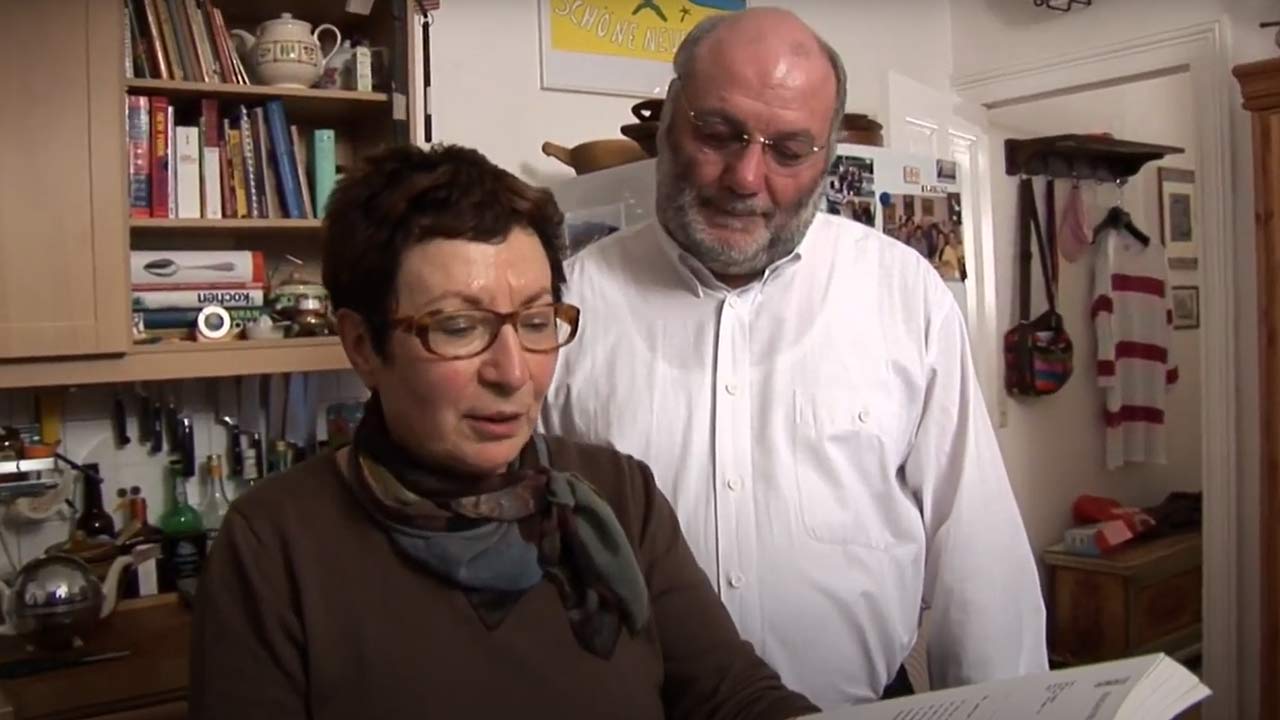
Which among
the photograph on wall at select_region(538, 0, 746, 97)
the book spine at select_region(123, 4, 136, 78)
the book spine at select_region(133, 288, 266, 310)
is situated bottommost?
the book spine at select_region(133, 288, 266, 310)

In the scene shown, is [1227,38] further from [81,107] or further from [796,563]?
[81,107]

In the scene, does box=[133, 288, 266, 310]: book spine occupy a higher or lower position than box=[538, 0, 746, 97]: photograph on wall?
lower

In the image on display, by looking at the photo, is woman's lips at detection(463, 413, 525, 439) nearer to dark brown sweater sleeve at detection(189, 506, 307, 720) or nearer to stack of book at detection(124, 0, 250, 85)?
dark brown sweater sleeve at detection(189, 506, 307, 720)

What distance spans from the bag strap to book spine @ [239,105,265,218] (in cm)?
274

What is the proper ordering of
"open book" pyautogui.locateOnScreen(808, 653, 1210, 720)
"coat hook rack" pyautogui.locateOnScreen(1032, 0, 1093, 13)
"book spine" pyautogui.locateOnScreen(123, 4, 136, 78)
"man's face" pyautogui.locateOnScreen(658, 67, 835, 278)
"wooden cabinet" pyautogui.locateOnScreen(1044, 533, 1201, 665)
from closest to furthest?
"open book" pyautogui.locateOnScreen(808, 653, 1210, 720), "man's face" pyautogui.locateOnScreen(658, 67, 835, 278), "book spine" pyautogui.locateOnScreen(123, 4, 136, 78), "coat hook rack" pyautogui.locateOnScreen(1032, 0, 1093, 13), "wooden cabinet" pyautogui.locateOnScreen(1044, 533, 1201, 665)

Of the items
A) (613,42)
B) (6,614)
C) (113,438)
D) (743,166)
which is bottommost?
(6,614)

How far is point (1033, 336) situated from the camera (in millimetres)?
3812

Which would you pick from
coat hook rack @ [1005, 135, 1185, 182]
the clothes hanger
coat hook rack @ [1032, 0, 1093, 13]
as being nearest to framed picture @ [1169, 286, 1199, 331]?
the clothes hanger

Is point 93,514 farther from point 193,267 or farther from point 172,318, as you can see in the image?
point 193,267

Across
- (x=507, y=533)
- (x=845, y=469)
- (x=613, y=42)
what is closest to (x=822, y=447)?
(x=845, y=469)

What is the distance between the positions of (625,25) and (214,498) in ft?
5.17

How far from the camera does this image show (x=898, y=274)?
1.40 m

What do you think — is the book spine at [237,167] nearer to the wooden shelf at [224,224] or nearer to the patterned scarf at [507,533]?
the wooden shelf at [224,224]

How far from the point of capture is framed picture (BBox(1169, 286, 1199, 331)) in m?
4.40
